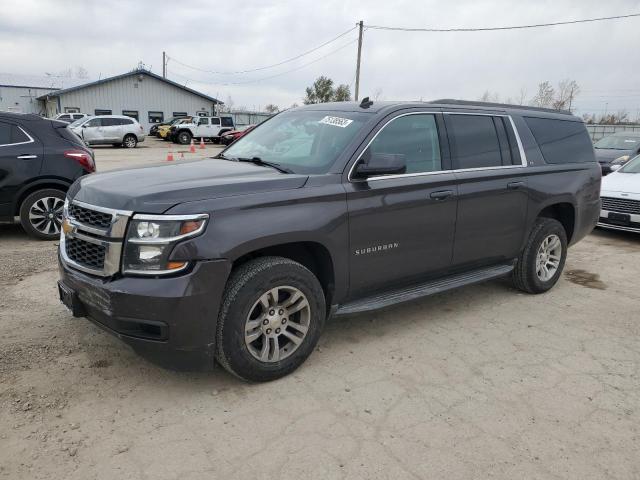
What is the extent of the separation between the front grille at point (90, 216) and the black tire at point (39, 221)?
3964 millimetres

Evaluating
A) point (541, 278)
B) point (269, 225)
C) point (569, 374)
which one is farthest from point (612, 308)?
point (269, 225)

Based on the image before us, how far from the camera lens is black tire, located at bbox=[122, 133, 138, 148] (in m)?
28.3

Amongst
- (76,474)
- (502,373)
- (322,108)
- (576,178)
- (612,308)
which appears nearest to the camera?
(76,474)

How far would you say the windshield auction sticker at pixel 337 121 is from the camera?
398cm

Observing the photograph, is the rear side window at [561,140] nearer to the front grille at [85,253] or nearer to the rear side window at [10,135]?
the front grille at [85,253]

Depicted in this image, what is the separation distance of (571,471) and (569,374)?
45.0 inches

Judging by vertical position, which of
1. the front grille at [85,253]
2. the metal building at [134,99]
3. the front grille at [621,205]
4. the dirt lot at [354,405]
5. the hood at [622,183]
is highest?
the metal building at [134,99]

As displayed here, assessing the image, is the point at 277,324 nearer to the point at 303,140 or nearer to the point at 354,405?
the point at 354,405

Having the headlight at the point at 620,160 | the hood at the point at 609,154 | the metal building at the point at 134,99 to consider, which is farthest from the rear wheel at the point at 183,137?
the headlight at the point at 620,160

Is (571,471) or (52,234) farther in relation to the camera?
(52,234)

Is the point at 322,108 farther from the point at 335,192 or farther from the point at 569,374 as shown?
the point at 569,374

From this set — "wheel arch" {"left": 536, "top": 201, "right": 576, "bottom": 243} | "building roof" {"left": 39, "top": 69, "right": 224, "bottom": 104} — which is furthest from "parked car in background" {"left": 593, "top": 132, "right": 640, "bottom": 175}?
"building roof" {"left": 39, "top": 69, "right": 224, "bottom": 104}

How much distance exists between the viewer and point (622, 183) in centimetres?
838

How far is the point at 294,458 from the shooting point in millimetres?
2686
